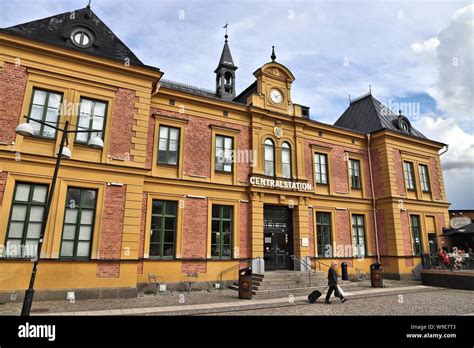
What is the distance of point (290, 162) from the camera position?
18.4 meters

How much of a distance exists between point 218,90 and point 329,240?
12.0 m

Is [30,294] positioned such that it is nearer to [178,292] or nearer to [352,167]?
[178,292]

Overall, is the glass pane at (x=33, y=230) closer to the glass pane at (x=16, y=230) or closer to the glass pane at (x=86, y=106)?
the glass pane at (x=16, y=230)

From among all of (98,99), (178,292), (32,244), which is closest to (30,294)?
(32,244)

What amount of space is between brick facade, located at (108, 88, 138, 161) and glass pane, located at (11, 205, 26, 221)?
3.62 meters

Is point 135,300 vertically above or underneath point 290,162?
underneath

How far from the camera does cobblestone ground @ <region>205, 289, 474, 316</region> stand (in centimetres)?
964

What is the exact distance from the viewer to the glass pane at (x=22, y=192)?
11039 millimetres

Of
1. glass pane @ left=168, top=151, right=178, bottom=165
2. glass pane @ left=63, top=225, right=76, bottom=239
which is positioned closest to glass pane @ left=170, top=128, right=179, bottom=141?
glass pane @ left=168, top=151, right=178, bottom=165

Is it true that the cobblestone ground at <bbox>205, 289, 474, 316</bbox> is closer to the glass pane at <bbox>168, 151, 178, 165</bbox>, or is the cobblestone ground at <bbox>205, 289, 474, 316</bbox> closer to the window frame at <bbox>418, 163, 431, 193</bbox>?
the glass pane at <bbox>168, 151, 178, 165</bbox>

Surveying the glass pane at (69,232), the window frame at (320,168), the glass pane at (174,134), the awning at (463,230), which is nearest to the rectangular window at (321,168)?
the window frame at (320,168)

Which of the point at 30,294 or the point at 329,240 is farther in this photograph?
the point at 329,240

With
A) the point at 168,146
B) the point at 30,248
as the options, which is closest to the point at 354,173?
the point at 168,146

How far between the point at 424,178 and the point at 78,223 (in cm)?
2290
